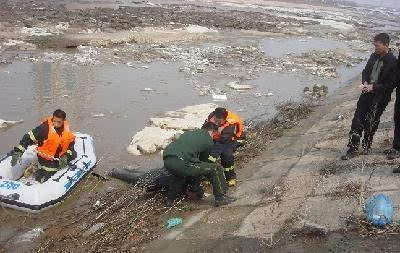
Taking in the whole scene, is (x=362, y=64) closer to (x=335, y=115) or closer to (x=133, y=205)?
(x=335, y=115)

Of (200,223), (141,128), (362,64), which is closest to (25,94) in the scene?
(141,128)

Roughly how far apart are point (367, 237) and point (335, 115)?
6899 mm

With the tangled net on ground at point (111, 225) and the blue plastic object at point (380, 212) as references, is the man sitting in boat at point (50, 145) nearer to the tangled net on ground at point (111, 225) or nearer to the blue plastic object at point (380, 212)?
the tangled net on ground at point (111, 225)

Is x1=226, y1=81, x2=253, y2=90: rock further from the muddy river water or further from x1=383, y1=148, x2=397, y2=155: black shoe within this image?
x1=383, y1=148, x2=397, y2=155: black shoe

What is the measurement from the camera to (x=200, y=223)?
5984 mm

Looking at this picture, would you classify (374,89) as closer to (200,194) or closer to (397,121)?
(397,121)

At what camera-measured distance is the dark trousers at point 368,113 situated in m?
6.62

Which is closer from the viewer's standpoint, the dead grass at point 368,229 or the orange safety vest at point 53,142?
the dead grass at point 368,229

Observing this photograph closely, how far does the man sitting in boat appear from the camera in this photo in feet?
22.3

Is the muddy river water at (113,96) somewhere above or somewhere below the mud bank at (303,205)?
below

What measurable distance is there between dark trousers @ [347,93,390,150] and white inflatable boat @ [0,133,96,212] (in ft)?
14.0

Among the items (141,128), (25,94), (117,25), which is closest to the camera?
(141,128)

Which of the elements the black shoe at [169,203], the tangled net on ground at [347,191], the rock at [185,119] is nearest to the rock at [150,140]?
the rock at [185,119]

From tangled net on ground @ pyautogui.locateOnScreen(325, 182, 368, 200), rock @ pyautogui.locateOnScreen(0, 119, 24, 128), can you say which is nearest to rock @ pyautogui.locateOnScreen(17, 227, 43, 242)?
tangled net on ground @ pyautogui.locateOnScreen(325, 182, 368, 200)
